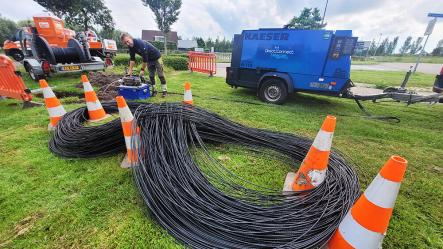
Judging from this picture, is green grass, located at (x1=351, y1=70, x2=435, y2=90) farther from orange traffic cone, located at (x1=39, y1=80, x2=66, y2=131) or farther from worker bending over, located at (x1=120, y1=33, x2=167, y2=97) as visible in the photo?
orange traffic cone, located at (x1=39, y1=80, x2=66, y2=131)

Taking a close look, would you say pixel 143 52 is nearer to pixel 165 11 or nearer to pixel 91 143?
pixel 91 143

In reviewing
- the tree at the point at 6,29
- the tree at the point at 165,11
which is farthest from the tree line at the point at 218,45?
the tree at the point at 6,29

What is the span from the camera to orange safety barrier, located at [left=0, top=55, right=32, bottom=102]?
4098mm

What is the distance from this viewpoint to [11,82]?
168 inches

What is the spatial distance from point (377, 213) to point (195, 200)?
4.51ft

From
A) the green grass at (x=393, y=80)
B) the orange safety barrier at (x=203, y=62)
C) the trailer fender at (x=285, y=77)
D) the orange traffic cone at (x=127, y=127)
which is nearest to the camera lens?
the orange traffic cone at (x=127, y=127)

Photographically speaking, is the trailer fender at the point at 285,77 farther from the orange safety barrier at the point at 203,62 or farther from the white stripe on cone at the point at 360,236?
the orange safety barrier at the point at 203,62

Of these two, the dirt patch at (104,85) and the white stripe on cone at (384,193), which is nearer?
the white stripe on cone at (384,193)

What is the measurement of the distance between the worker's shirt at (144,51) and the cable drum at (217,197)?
10.4 ft

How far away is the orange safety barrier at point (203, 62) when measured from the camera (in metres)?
11.1

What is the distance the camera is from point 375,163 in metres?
2.76

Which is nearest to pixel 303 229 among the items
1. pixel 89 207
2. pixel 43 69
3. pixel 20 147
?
pixel 89 207

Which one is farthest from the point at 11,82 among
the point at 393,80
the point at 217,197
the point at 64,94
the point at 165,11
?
the point at 165,11

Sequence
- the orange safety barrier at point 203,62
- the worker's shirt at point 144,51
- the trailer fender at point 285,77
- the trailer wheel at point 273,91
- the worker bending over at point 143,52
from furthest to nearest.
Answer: the orange safety barrier at point 203,62 → the trailer wheel at point 273,91 → the trailer fender at point 285,77 → the worker's shirt at point 144,51 → the worker bending over at point 143,52
